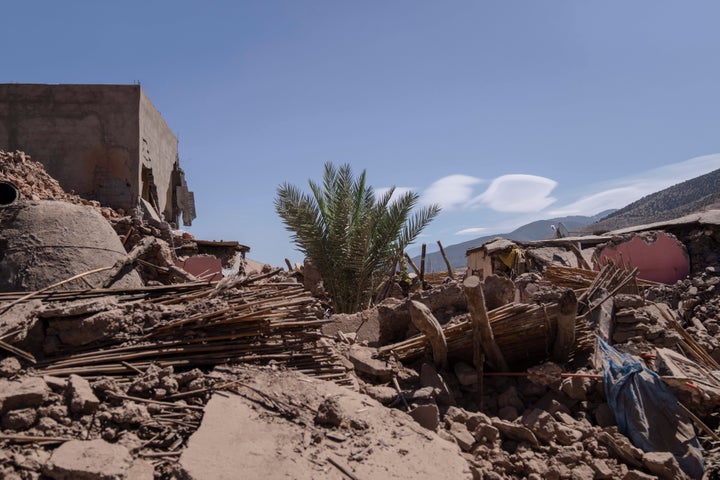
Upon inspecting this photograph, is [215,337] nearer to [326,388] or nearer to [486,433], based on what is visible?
[326,388]

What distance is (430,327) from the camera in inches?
193

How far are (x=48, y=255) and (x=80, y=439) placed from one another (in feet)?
8.17

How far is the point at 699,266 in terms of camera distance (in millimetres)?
10523

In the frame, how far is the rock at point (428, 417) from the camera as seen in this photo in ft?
12.9

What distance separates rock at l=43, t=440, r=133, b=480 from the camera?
2379 millimetres

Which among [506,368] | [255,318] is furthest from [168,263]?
[506,368]

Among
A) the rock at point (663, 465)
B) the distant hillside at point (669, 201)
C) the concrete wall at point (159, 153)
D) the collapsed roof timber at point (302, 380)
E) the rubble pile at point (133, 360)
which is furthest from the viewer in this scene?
the distant hillside at point (669, 201)

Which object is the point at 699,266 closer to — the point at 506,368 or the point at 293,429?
the point at 506,368

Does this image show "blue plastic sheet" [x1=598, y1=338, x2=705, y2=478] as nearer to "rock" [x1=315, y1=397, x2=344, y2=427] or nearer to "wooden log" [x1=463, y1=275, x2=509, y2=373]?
"wooden log" [x1=463, y1=275, x2=509, y2=373]

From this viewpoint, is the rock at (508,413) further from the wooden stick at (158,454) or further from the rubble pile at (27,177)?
the rubble pile at (27,177)

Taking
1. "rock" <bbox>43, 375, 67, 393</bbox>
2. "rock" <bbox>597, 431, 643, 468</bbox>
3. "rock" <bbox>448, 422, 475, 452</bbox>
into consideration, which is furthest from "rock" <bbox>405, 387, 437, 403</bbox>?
"rock" <bbox>43, 375, 67, 393</bbox>

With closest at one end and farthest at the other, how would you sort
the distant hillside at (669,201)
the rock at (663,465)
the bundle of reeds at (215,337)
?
the bundle of reeds at (215,337) → the rock at (663,465) → the distant hillside at (669,201)

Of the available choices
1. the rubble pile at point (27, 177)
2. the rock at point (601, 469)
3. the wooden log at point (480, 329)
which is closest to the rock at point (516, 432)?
the rock at point (601, 469)

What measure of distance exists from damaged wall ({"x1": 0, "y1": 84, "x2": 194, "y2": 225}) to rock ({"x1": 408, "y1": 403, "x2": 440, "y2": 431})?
9492 millimetres
